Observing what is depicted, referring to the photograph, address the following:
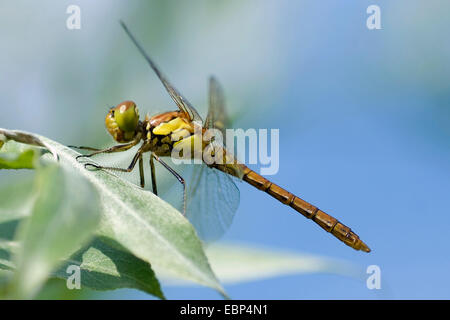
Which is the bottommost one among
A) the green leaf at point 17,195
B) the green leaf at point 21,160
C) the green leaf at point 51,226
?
the green leaf at point 51,226

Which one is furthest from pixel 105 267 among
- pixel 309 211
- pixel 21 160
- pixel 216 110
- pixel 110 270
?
pixel 309 211

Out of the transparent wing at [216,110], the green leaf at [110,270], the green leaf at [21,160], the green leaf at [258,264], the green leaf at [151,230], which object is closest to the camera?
the green leaf at [151,230]

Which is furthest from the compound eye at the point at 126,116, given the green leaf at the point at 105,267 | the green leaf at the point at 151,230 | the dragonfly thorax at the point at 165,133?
the green leaf at the point at 105,267

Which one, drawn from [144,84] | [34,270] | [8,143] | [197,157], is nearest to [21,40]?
[144,84]

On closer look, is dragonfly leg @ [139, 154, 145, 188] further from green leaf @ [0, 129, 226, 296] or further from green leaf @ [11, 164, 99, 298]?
green leaf @ [11, 164, 99, 298]

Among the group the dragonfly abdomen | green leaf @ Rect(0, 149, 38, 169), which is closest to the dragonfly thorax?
the dragonfly abdomen

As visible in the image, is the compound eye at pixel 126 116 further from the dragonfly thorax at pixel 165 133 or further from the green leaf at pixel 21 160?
the green leaf at pixel 21 160
